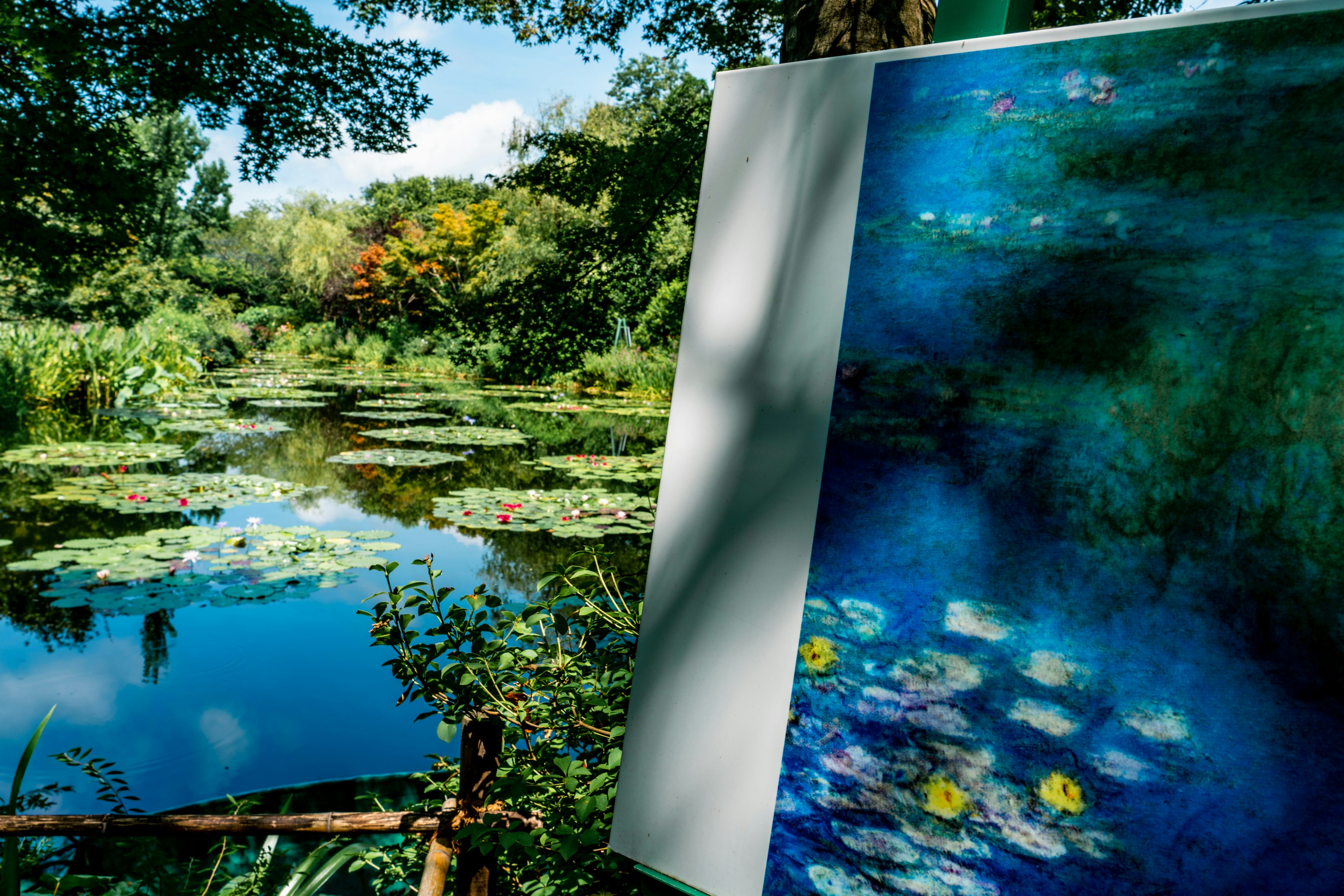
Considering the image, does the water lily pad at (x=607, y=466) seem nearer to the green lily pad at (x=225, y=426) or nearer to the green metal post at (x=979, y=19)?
the green lily pad at (x=225, y=426)

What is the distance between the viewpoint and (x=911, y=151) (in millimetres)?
654

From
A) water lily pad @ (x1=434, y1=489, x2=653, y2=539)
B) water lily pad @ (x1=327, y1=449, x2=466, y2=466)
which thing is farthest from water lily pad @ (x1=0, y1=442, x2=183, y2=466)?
water lily pad @ (x1=434, y1=489, x2=653, y2=539)

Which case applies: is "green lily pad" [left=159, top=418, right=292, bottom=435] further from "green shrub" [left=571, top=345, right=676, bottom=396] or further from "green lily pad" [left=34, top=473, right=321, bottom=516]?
"green shrub" [left=571, top=345, right=676, bottom=396]

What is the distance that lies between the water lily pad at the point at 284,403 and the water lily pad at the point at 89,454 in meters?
3.13

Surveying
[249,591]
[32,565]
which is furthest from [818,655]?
[32,565]

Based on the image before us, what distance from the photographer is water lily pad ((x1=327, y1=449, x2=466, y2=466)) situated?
5.92m

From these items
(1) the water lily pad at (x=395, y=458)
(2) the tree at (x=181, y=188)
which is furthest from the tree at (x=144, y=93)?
(2) the tree at (x=181, y=188)

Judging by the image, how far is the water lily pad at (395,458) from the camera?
592 cm

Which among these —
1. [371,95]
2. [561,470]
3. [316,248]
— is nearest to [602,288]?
[561,470]

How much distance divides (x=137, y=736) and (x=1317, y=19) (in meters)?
3.04

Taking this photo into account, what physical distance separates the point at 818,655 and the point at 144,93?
5858mm

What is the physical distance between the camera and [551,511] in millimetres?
4484

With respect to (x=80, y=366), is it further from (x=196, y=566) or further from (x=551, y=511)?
(x=551, y=511)

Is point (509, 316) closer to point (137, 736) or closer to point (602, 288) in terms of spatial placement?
point (602, 288)
